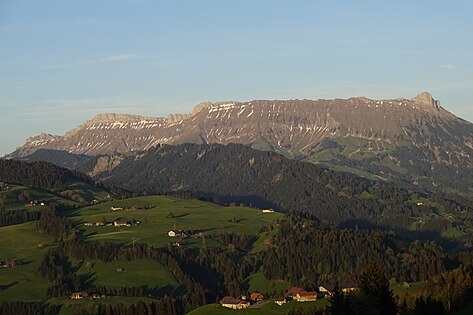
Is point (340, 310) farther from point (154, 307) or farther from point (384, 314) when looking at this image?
point (154, 307)

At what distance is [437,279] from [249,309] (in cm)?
3910

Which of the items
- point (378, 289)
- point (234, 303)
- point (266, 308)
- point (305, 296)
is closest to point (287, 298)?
point (305, 296)

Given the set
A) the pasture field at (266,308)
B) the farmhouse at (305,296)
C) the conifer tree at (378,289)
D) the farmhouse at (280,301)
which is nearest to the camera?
the conifer tree at (378,289)

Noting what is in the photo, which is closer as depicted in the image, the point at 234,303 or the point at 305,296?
the point at 234,303

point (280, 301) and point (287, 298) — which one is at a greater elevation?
point (287, 298)

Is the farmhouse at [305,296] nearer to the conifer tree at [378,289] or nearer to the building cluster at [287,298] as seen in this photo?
the building cluster at [287,298]

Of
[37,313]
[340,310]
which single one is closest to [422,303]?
[340,310]

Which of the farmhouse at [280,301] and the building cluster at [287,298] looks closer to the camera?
the building cluster at [287,298]

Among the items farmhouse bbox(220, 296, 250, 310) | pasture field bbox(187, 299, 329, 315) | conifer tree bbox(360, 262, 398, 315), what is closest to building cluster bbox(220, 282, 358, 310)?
farmhouse bbox(220, 296, 250, 310)

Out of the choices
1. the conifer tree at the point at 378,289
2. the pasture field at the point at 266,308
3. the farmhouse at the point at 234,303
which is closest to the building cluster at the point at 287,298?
the farmhouse at the point at 234,303

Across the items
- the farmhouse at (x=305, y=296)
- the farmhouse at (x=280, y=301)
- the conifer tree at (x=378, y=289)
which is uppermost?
the conifer tree at (x=378, y=289)

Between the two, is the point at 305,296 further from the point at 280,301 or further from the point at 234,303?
the point at 234,303

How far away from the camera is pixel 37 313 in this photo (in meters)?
200

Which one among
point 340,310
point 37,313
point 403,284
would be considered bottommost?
point 37,313
